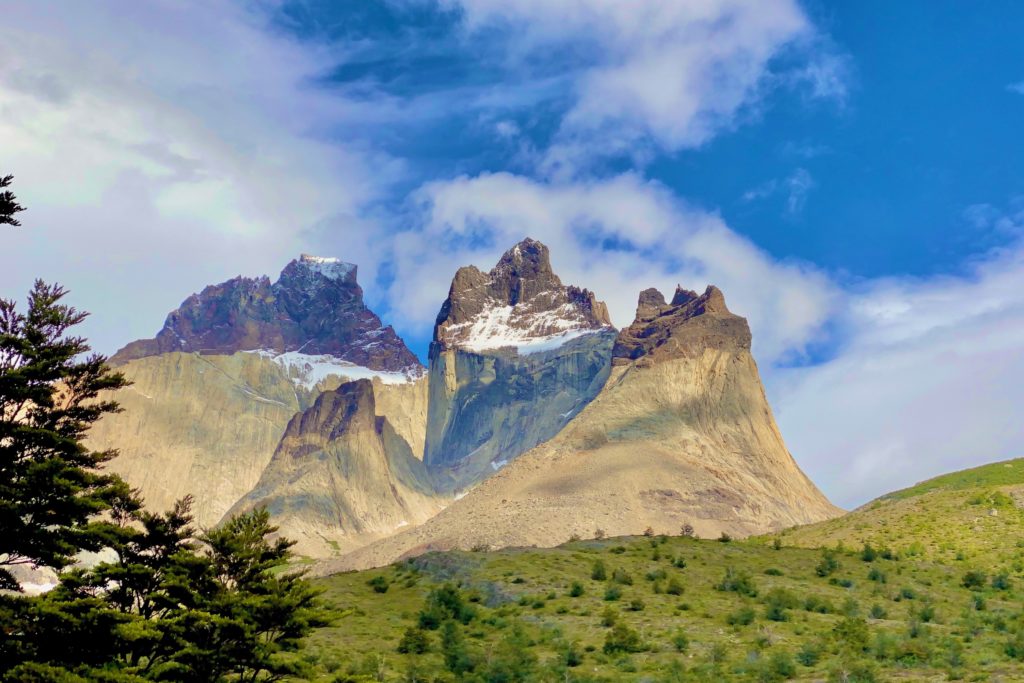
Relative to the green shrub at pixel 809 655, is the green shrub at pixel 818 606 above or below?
above

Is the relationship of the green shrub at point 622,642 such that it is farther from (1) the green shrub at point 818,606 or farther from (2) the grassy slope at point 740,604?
(1) the green shrub at point 818,606

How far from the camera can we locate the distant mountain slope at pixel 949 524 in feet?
203

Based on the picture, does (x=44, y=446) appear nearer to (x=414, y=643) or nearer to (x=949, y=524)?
(x=414, y=643)

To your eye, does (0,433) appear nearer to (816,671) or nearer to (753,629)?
(816,671)

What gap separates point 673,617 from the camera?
1900 inches

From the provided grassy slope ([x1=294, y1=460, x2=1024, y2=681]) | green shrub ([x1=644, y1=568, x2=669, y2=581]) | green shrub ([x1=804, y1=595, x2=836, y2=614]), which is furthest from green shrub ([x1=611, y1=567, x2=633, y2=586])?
green shrub ([x1=804, y1=595, x2=836, y2=614])

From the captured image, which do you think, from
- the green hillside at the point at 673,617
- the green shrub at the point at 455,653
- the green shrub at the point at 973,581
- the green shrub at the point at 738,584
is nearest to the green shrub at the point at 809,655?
the green hillside at the point at 673,617

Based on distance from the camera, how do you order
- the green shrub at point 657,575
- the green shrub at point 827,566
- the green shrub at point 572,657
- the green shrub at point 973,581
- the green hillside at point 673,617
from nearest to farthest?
1. the green hillside at point 673,617
2. the green shrub at point 572,657
3. the green shrub at point 973,581
4. the green shrub at point 657,575
5. the green shrub at point 827,566

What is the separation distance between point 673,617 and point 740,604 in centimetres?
402

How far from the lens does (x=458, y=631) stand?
153ft

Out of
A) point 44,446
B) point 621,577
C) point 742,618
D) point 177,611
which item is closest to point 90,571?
point 177,611

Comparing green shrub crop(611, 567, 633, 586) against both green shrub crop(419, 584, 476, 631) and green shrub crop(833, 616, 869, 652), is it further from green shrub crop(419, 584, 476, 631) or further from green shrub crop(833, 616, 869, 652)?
green shrub crop(833, 616, 869, 652)

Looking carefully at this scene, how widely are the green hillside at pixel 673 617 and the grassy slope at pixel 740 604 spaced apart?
0.13 m

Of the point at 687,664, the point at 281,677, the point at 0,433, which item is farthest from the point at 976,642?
the point at 0,433
